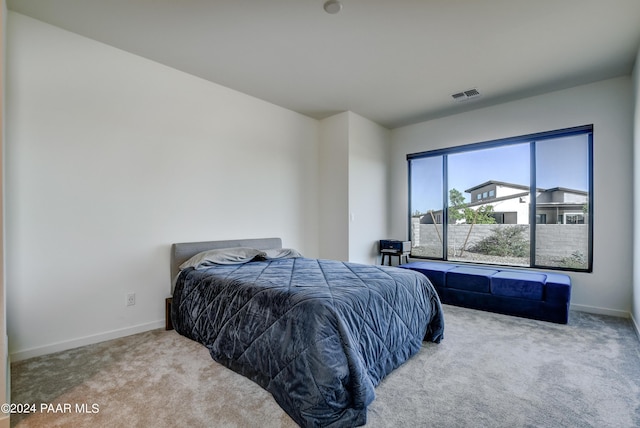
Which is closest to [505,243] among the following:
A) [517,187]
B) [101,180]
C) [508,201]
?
[508,201]

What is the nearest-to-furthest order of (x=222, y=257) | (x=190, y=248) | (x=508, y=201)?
(x=222, y=257), (x=190, y=248), (x=508, y=201)

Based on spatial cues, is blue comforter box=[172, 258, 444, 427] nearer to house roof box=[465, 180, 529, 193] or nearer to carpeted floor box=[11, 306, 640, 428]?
carpeted floor box=[11, 306, 640, 428]

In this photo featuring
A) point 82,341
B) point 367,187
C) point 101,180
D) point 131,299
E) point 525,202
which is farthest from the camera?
point 367,187

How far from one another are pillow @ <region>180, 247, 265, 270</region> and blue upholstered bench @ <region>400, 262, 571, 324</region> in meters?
2.29

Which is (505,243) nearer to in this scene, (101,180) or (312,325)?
(312,325)

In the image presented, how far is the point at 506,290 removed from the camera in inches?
134

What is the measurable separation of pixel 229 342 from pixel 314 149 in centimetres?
322

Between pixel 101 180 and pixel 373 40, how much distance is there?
2.67m

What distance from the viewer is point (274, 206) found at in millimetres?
4152

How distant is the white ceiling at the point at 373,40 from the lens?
2270 millimetres

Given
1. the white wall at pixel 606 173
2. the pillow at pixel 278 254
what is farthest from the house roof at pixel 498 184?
the pillow at pixel 278 254

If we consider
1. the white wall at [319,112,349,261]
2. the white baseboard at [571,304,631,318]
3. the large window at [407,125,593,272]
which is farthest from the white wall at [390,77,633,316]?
the white wall at [319,112,349,261]

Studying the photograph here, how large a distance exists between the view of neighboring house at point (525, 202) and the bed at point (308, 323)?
7.56ft

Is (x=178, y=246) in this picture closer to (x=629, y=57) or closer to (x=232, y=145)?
(x=232, y=145)
